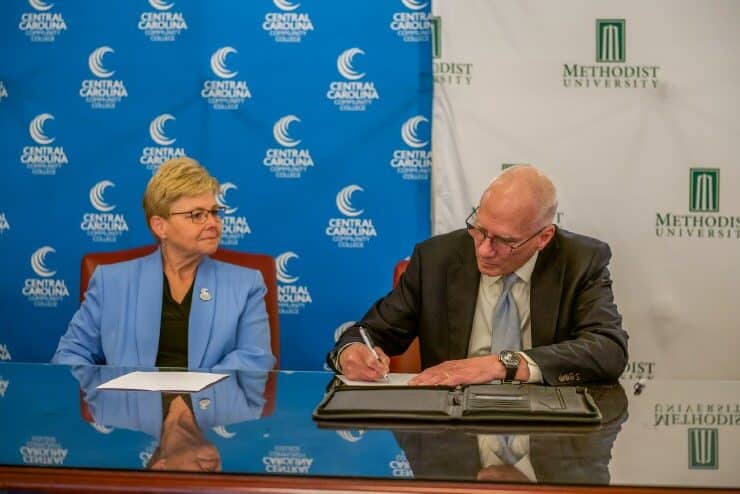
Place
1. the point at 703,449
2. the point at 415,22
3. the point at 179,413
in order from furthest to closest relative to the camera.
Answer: the point at 415,22 → the point at 179,413 → the point at 703,449

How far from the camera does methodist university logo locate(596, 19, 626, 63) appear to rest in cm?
399

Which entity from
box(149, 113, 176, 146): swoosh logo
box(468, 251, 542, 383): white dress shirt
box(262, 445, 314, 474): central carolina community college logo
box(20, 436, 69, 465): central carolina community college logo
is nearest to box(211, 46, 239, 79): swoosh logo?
box(149, 113, 176, 146): swoosh logo

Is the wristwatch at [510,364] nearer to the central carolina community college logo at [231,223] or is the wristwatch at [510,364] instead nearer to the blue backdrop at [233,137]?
the blue backdrop at [233,137]

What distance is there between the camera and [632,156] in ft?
13.2

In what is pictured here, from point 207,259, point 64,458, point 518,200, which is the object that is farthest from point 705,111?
point 64,458

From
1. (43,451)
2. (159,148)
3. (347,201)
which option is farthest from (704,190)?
(43,451)

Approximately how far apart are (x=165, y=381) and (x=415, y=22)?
Result: 7.66 ft

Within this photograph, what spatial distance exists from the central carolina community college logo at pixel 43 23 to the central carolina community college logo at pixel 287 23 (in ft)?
3.20

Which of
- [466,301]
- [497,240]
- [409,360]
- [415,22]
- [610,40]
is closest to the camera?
[497,240]

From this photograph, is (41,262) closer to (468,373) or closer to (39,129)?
(39,129)

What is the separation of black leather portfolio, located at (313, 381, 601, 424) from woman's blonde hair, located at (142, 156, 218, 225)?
1.45m

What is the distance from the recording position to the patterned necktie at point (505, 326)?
2.79 metres

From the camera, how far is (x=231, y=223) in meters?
4.27

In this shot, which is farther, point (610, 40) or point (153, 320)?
point (610, 40)
